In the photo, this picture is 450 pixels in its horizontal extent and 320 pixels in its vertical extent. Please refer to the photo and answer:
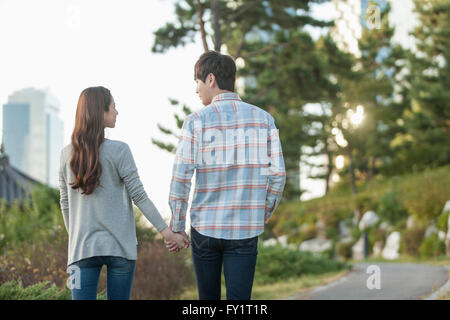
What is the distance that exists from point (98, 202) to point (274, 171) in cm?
89

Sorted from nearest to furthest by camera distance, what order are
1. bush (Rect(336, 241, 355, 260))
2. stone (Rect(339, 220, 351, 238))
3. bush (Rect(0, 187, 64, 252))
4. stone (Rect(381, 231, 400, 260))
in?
bush (Rect(0, 187, 64, 252))
stone (Rect(381, 231, 400, 260))
bush (Rect(336, 241, 355, 260))
stone (Rect(339, 220, 351, 238))

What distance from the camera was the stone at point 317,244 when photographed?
23812 millimetres

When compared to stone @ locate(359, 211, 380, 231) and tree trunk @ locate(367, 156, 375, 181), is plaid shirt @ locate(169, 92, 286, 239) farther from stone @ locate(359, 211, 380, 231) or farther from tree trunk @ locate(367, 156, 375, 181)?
tree trunk @ locate(367, 156, 375, 181)

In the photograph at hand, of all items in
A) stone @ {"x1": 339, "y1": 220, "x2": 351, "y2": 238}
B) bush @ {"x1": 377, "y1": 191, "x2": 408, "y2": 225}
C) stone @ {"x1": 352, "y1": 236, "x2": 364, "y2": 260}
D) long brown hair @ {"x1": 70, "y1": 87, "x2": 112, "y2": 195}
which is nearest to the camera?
long brown hair @ {"x1": 70, "y1": 87, "x2": 112, "y2": 195}

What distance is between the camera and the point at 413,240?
1762cm

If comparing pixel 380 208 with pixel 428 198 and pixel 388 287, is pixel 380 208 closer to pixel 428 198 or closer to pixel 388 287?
pixel 428 198

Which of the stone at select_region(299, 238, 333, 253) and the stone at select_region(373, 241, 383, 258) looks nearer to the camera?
the stone at select_region(373, 241, 383, 258)

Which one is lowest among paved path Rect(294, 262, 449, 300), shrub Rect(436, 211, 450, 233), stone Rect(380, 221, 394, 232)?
paved path Rect(294, 262, 449, 300)

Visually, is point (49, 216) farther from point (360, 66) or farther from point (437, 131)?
point (360, 66)

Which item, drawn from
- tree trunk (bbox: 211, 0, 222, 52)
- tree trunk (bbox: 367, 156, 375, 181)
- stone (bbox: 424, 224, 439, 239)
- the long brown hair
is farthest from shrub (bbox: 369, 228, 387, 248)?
the long brown hair

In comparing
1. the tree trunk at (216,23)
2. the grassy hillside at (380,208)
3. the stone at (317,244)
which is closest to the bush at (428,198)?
the grassy hillside at (380,208)

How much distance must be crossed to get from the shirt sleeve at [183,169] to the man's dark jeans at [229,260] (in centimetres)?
15

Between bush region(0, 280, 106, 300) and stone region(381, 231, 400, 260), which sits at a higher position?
bush region(0, 280, 106, 300)

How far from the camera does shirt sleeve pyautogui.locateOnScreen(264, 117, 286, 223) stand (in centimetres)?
302
